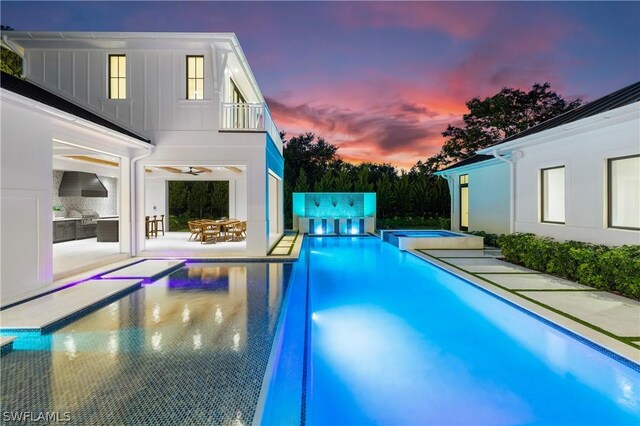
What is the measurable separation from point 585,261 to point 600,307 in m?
1.75

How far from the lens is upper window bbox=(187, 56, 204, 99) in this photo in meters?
9.96

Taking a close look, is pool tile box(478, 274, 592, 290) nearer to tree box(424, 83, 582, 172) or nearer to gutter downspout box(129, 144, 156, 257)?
gutter downspout box(129, 144, 156, 257)

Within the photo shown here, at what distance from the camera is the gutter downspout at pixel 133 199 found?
9.73 metres

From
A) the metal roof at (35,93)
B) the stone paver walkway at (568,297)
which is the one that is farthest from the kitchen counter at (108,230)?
the stone paver walkway at (568,297)

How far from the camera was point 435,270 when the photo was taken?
877cm

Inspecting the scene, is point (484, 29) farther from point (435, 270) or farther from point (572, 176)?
point (435, 270)

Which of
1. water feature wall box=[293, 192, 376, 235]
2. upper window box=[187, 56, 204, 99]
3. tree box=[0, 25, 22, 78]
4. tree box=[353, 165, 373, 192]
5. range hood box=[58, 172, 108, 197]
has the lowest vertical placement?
water feature wall box=[293, 192, 376, 235]

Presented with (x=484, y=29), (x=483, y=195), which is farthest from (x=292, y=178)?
(x=484, y=29)

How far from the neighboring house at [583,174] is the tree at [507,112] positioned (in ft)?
47.5

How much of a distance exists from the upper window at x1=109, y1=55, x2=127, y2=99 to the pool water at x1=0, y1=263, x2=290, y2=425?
7.35m

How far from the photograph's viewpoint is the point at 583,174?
295 inches

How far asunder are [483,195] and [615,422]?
12525 mm

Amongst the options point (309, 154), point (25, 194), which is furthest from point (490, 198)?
point (309, 154)

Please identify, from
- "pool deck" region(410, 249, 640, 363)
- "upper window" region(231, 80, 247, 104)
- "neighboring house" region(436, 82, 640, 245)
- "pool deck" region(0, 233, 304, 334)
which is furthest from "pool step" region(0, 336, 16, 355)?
"upper window" region(231, 80, 247, 104)
